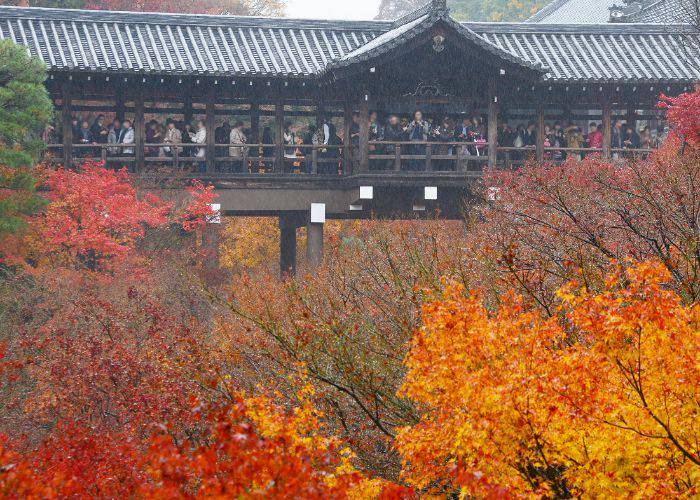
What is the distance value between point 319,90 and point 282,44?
1.73 meters

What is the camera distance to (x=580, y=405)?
9492 mm

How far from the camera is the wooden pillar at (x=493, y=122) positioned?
83.6ft

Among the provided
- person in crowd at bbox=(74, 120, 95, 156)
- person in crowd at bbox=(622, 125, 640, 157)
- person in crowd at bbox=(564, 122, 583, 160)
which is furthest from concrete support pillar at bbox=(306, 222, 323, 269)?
person in crowd at bbox=(622, 125, 640, 157)

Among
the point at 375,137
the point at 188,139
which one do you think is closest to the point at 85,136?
the point at 188,139

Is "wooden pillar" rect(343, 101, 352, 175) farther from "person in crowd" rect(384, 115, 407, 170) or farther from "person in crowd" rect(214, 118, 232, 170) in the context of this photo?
"person in crowd" rect(214, 118, 232, 170)

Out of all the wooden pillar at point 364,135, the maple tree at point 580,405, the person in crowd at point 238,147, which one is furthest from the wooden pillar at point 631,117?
the maple tree at point 580,405

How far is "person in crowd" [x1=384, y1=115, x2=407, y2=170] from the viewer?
2536cm

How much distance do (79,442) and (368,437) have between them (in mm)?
3563

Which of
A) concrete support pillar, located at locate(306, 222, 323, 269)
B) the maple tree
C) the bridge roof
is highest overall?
the bridge roof

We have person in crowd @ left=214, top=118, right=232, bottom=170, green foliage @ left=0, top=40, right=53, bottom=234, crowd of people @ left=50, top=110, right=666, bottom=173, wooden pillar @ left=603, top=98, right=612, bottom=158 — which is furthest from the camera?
wooden pillar @ left=603, top=98, right=612, bottom=158

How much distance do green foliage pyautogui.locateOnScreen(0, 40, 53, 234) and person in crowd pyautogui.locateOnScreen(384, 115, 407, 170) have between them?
8108mm

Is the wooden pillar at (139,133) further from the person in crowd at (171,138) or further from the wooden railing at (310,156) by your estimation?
the person in crowd at (171,138)

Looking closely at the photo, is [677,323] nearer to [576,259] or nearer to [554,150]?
[576,259]

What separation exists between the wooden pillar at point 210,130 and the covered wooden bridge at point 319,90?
3 cm
